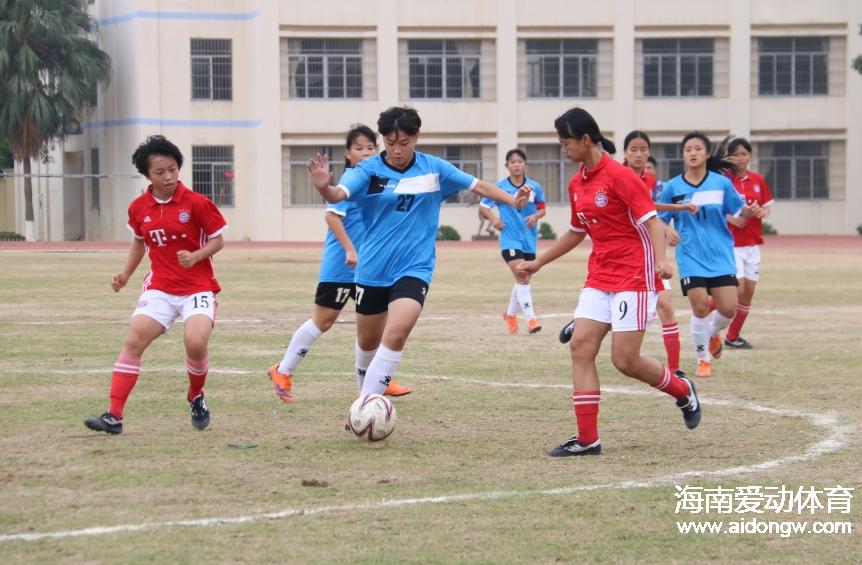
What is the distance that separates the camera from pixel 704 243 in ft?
40.9

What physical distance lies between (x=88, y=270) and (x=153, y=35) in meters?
24.4

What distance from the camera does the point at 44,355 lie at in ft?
43.6

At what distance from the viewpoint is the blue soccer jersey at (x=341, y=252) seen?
10648 millimetres

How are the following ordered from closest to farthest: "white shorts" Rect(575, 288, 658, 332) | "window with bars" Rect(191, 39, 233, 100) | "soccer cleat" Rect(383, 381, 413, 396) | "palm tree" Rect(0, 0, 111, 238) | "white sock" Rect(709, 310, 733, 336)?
1. "white shorts" Rect(575, 288, 658, 332)
2. "soccer cleat" Rect(383, 381, 413, 396)
3. "white sock" Rect(709, 310, 733, 336)
4. "palm tree" Rect(0, 0, 111, 238)
5. "window with bars" Rect(191, 39, 233, 100)

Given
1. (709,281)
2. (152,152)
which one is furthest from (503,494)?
(709,281)

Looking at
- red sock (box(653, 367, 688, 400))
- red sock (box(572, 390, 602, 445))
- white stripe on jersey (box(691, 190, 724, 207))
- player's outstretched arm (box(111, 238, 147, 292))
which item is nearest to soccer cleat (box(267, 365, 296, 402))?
player's outstretched arm (box(111, 238, 147, 292))

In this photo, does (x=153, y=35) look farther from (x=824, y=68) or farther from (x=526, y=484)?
(x=526, y=484)

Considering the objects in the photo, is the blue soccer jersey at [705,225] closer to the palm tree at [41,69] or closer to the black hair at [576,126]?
the black hair at [576,126]

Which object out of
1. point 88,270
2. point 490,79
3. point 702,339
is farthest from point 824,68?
point 702,339

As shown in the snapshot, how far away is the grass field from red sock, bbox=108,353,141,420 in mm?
199

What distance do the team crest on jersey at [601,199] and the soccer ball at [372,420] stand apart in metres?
1.78

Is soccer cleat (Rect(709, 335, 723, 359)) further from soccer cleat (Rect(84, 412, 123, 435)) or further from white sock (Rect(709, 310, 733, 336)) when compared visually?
soccer cleat (Rect(84, 412, 123, 435))

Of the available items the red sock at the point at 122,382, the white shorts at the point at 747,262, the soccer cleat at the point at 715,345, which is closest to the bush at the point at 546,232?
the white shorts at the point at 747,262

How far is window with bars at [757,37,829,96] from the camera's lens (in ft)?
176
